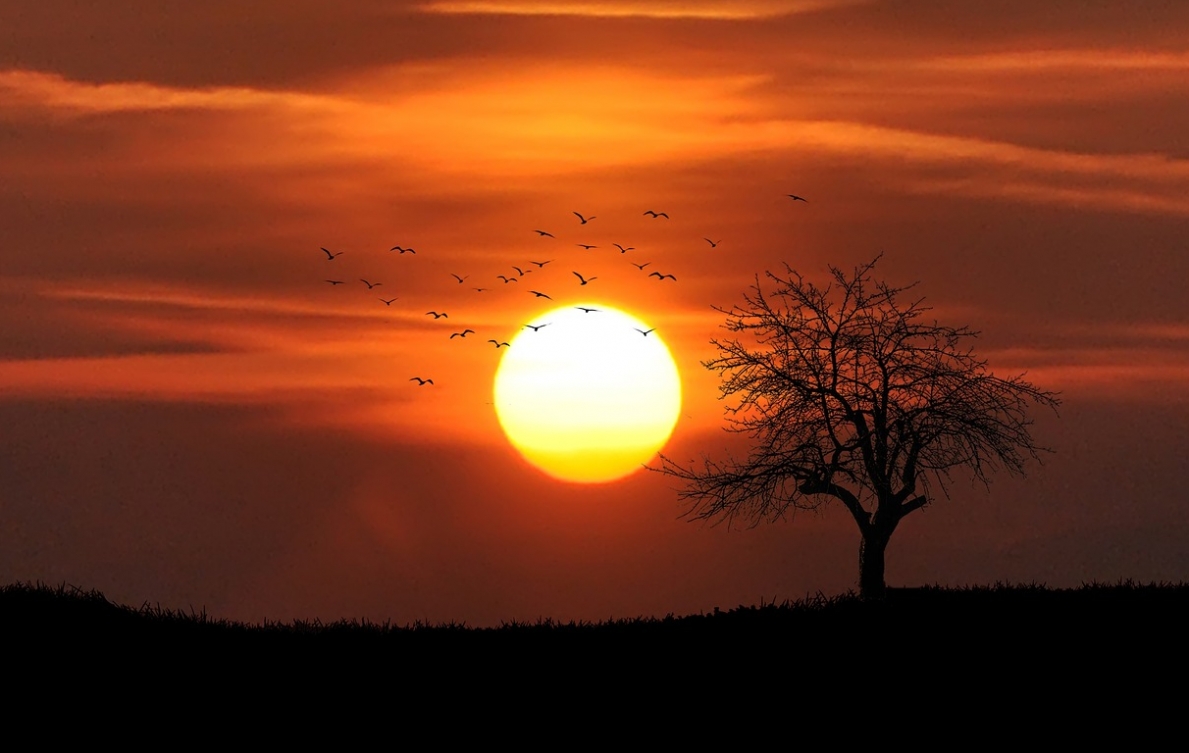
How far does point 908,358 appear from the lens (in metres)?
33.2

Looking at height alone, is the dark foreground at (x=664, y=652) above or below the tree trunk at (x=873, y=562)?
below

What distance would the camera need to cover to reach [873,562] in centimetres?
3416

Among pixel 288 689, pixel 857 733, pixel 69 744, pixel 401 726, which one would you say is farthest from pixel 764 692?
pixel 69 744

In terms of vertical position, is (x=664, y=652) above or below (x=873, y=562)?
below

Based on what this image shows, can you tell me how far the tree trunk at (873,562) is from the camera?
3409 cm

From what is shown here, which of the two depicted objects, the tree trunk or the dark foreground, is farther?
the tree trunk

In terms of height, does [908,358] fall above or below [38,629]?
above

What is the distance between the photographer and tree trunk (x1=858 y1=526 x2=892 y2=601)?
112 feet

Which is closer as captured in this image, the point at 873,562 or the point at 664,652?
the point at 664,652

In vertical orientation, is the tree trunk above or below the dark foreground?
above

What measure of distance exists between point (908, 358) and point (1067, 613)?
804 cm

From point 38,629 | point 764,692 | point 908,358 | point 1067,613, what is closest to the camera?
point 764,692

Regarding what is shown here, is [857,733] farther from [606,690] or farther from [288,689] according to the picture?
[288,689]

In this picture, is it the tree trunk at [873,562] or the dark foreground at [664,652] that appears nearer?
the dark foreground at [664,652]
